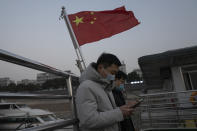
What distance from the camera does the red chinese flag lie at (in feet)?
17.8

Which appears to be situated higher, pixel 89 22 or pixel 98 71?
pixel 89 22

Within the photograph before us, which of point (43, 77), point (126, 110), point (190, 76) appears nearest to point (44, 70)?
point (43, 77)

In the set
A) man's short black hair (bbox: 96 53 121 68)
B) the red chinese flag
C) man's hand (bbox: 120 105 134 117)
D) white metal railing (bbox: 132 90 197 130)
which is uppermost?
the red chinese flag

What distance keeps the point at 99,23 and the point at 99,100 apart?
4.24 m

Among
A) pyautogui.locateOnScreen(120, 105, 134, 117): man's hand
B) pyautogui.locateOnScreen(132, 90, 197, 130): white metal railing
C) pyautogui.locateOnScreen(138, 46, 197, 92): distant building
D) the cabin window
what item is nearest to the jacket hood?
pyautogui.locateOnScreen(120, 105, 134, 117): man's hand

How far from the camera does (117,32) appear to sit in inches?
223

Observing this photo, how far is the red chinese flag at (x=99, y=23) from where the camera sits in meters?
5.42

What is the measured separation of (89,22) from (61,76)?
13.1 feet

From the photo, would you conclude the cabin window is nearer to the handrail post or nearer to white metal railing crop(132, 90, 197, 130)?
white metal railing crop(132, 90, 197, 130)

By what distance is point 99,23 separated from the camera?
18.7 feet

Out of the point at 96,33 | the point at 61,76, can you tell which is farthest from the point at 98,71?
the point at 96,33

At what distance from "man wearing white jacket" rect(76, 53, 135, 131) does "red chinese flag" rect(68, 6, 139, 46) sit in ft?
10.9

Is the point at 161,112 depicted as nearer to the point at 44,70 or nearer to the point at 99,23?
the point at 99,23

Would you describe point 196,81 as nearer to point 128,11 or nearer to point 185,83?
point 185,83
